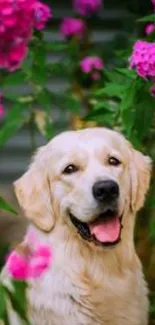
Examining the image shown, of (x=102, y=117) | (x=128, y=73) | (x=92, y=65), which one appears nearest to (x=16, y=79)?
(x=102, y=117)

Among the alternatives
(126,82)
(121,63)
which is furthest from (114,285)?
(121,63)

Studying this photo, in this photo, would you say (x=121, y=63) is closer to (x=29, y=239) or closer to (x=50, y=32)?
(x=50, y=32)

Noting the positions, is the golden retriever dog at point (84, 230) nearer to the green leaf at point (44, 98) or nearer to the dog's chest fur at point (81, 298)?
the dog's chest fur at point (81, 298)

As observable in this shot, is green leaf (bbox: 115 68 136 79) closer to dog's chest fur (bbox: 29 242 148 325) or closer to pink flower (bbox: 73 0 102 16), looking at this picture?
dog's chest fur (bbox: 29 242 148 325)

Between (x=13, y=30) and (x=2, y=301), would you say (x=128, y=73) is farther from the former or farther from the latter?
(x=2, y=301)

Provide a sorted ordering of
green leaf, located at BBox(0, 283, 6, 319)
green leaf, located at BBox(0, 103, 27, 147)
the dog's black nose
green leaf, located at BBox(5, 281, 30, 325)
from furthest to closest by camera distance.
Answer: green leaf, located at BBox(0, 103, 27, 147)
the dog's black nose
green leaf, located at BBox(0, 283, 6, 319)
green leaf, located at BBox(5, 281, 30, 325)

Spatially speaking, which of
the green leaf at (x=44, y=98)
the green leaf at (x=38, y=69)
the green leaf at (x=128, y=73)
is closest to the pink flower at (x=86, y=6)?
the green leaf at (x=44, y=98)

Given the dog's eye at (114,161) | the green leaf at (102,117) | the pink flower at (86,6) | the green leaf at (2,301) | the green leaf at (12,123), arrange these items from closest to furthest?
the green leaf at (2,301), the dog's eye at (114,161), the green leaf at (12,123), the green leaf at (102,117), the pink flower at (86,6)

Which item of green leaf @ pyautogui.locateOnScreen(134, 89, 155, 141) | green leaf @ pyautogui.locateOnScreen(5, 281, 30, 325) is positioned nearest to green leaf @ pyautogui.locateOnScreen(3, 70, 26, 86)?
green leaf @ pyautogui.locateOnScreen(134, 89, 155, 141)

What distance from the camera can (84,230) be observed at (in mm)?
4438

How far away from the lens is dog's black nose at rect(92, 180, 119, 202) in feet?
→ 13.9

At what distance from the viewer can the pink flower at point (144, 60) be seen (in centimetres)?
436

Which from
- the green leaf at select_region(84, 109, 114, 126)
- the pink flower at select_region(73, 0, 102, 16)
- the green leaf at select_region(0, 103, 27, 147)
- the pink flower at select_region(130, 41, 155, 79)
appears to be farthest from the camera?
the pink flower at select_region(73, 0, 102, 16)

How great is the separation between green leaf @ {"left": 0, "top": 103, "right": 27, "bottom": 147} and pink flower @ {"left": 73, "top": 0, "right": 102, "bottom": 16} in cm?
249
